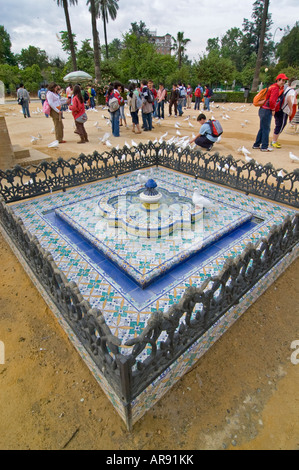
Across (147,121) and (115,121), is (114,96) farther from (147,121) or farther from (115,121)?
(147,121)

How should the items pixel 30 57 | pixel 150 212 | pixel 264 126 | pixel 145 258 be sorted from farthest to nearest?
pixel 30 57
pixel 264 126
pixel 150 212
pixel 145 258

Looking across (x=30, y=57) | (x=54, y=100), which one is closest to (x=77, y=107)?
(x=54, y=100)

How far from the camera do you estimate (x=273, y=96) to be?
7633 mm

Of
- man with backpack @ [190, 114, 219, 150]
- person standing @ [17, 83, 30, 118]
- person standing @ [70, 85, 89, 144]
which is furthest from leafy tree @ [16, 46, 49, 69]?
man with backpack @ [190, 114, 219, 150]

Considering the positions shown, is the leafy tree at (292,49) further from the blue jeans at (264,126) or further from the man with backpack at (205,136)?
the man with backpack at (205,136)

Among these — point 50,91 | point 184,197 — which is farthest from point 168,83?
point 184,197

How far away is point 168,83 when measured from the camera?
29.2m

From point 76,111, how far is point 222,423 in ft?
29.9

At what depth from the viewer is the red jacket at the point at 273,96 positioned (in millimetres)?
7559

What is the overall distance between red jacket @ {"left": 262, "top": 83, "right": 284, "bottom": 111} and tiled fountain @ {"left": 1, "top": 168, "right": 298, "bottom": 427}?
4119 mm

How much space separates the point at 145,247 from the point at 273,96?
7.07 m

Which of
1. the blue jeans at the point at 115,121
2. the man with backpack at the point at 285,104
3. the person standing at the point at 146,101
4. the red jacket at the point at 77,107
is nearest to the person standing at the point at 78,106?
the red jacket at the point at 77,107

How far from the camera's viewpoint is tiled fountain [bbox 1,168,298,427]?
94.6 inches
